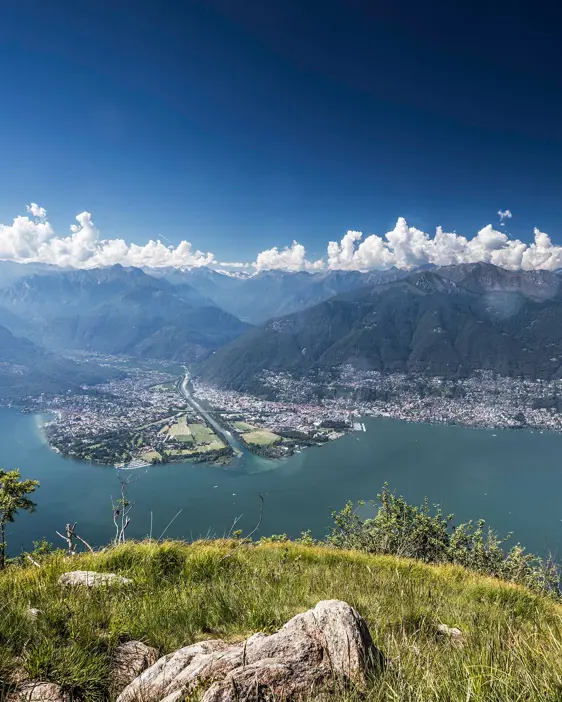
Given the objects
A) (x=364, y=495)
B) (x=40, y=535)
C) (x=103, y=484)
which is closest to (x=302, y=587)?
(x=40, y=535)

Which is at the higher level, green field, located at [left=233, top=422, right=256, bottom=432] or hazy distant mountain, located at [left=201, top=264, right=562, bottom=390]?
hazy distant mountain, located at [left=201, top=264, right=562, bottom=390]

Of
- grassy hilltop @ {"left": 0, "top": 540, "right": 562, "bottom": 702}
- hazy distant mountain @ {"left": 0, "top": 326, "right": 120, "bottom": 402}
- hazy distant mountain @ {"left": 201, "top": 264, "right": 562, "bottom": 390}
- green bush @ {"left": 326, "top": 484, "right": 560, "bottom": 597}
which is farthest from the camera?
hazy distant mountain @ {"left": 201, "top": 264, "right": 562, "bottom": 390}

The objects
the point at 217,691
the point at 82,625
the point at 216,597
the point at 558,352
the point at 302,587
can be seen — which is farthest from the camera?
the point at 558,352

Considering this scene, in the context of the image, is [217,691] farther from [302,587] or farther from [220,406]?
[220,406]

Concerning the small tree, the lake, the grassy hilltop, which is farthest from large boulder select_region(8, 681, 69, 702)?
the lake

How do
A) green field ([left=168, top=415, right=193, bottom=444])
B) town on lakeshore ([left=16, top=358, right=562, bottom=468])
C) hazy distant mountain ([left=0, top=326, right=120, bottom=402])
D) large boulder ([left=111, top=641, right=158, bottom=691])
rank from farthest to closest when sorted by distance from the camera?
hazy distant mountain ([left=0, top=326, right=120, bottom=402]) < green field ([left=168, top=415, right=193, bottom=444]) < town on lakeshore ([left=16, top=358, right=562, bottom=468]) < large boulder ([left=111, top=641, right=158, bottom=691])

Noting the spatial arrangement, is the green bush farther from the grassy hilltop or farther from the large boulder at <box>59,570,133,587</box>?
the large boulder at <box>59,570,133,587</box>
